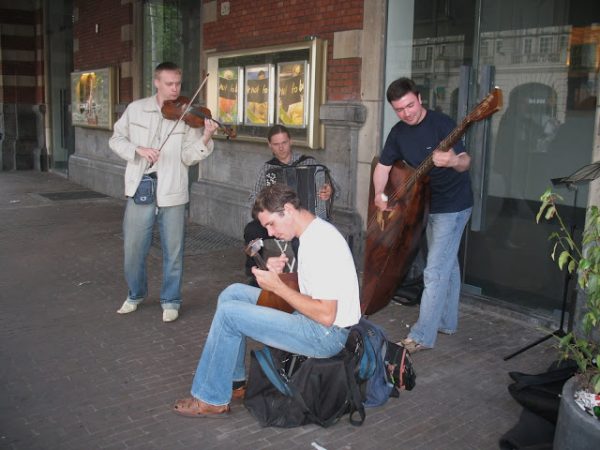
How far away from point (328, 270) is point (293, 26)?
5.11 m

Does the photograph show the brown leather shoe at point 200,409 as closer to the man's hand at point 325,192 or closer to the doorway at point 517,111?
the man's hand at point 325,192

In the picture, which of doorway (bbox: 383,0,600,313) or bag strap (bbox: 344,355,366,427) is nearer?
bag strap (bbox: 344,355,366,427)

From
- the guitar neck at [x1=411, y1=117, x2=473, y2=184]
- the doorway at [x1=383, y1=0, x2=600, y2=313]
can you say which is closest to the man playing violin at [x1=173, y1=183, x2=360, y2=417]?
the guitar neck at [x1=411, y1=117, x2=473, y2=184]

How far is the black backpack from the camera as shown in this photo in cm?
367

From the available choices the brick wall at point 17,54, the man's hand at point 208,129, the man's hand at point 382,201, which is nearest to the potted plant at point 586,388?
the man's hand at point 382,201

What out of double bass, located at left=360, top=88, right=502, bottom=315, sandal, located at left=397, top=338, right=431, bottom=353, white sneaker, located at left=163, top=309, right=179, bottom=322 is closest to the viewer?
double bass, located at left=360, top=88, right=502, bottom=315

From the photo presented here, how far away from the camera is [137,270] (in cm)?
574

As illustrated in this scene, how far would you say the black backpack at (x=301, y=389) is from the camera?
144 inches

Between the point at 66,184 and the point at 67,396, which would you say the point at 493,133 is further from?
the point at 66,184

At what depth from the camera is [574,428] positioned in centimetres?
299

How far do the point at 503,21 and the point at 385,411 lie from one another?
149 inches

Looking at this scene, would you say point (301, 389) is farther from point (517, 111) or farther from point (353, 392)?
point (517, 111)

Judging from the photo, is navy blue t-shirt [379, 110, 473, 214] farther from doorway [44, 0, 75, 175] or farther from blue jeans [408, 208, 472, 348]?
doorway [44, 0, 75, 175]

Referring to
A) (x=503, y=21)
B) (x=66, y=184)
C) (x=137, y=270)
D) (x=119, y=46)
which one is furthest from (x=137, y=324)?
(x=66, y=184)
